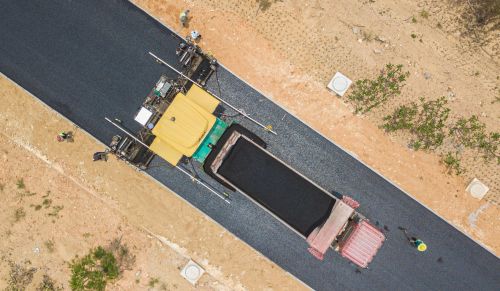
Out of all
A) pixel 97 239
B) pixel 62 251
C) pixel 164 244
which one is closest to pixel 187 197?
pixel 164 244

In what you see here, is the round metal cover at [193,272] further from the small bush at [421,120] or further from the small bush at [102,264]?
the small bush at [421,120]

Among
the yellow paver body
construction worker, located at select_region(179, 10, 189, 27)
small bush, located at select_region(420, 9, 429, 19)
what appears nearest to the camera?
the yellow paver body

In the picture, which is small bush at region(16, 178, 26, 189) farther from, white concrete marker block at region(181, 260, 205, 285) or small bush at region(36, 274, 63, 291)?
white concrete marker block at region(181, 260, 205, 285)

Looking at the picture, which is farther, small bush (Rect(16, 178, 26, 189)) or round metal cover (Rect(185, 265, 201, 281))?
small bush (Rect(16, 178, 26, 189))

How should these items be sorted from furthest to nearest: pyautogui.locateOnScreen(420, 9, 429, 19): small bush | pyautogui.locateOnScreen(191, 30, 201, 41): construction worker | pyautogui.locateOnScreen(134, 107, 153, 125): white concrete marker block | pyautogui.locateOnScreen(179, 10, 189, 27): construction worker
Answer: pyautogui.locateOnScreen(420, 9, 429, 19): small bush → pyautogui.locateOnScreen(179, 10, 189, 27): construction worker → pyautogui.locateOnScreen(191, 30, 201, 41): construction worker → pyautogui.locateOnScreen(134, 107, 153, 125): white concrete marker block

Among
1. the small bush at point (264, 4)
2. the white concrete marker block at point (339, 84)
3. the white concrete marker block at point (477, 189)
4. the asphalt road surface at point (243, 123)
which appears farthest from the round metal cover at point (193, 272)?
the white concrete marker block at point (477, 189)

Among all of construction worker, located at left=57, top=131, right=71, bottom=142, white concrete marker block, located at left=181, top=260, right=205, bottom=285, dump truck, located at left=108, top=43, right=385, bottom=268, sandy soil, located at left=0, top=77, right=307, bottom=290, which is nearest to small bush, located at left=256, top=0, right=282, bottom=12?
dump truck, located at left=108, top=43, right=385, bottom=268
